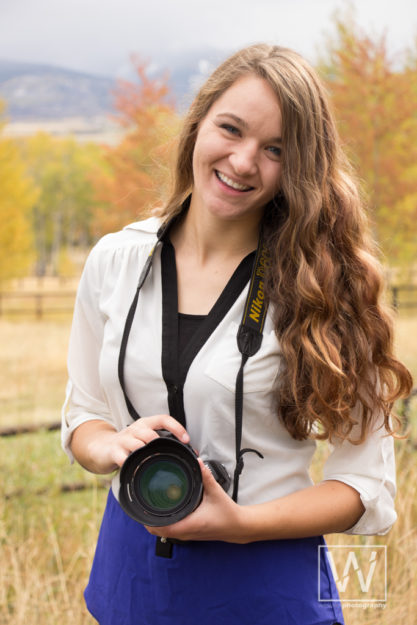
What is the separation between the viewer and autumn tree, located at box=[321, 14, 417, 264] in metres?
12.9

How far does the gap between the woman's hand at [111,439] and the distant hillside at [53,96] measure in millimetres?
124971

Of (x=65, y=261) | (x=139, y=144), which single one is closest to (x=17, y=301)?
(x=65, y=261)

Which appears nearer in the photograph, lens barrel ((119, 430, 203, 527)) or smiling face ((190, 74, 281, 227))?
lens barrel ((119, 430, 203, 527))

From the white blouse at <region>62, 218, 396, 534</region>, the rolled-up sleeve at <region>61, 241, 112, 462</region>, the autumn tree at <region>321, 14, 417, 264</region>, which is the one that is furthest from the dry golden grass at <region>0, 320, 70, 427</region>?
the autumn tree at <region>321, 14, 417, 264</region>

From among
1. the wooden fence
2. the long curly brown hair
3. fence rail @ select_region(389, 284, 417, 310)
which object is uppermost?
the long curly brown hair

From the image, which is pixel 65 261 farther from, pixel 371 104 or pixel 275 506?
pixel 275 506

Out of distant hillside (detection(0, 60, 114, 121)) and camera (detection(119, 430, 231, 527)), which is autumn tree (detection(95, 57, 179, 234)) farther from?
distant hillside (detection(0, 60, 114, 121))

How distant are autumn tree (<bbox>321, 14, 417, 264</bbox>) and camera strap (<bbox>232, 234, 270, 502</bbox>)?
37.6 feet

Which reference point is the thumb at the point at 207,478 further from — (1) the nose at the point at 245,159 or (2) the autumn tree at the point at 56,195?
(2) the autumn tree at the point at 56,195

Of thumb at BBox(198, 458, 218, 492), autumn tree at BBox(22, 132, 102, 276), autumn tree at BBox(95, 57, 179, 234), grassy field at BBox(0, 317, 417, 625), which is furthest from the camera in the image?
autumn tree at BBox(22, 132, 102, 276)

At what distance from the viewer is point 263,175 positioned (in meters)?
1.53

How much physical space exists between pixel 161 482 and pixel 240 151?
2.40 ft

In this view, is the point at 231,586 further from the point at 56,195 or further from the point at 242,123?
the point at 56,195

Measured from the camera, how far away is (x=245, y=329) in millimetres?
1479
